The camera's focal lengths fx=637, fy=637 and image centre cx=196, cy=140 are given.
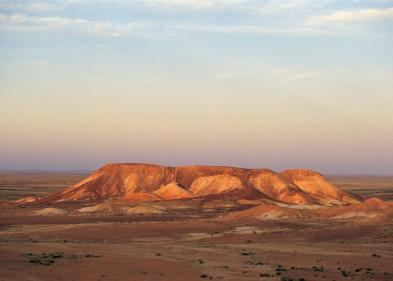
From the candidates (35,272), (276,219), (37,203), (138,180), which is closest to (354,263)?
(35,272)

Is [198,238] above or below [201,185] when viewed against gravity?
below

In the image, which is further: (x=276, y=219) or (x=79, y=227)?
(x=276, y=219)

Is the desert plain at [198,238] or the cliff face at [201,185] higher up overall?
the cliff face at [201,185]

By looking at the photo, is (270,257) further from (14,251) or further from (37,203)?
(37,203)

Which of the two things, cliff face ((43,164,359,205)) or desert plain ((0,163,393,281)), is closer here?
desert plain ((0,163,393,281))

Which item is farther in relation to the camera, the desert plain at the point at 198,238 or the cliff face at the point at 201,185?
the cliff face at the point at 201,185
